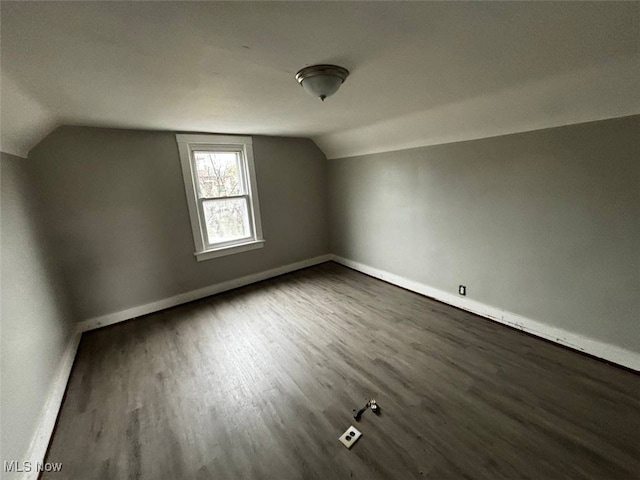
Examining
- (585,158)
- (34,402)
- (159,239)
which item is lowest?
(34,402)

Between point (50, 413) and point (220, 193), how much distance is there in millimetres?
2661

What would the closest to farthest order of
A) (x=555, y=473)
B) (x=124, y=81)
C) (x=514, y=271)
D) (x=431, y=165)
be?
1. (x=555, y=473)
2. (x=124, y=81)
3. (x=514, y=271)
4. (x=431, y=165)

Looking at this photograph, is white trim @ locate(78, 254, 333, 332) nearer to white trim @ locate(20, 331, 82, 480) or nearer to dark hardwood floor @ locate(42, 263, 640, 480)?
dark hardwood floor @ locate(42, 263, 640, 480)

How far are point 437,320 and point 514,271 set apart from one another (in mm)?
856

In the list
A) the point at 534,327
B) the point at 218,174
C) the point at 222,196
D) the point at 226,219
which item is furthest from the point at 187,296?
the point at 534,327

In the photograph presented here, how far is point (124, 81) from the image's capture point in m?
1.56

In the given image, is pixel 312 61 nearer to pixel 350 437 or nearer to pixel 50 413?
pixel 350 437

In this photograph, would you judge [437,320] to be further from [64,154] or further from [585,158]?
[64,154]

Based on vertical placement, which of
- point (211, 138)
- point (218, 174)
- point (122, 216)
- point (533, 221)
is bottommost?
point (533, 221)

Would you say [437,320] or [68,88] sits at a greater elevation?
[68,88]

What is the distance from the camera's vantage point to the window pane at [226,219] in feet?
12.0

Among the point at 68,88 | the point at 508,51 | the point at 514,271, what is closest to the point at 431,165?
the point at 514,271

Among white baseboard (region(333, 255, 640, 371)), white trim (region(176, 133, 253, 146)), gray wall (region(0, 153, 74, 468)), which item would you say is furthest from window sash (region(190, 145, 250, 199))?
white baseboard (region(333, 255, 640, 371))

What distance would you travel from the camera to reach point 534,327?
7.94 feet
